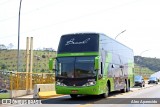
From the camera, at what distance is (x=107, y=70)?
21.8 meters

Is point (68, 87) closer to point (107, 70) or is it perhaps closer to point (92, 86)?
point (92, 86)

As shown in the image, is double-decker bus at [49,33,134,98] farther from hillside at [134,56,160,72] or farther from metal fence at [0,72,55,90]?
hillside at [134,56,160,72]

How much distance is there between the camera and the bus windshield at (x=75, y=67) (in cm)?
1948

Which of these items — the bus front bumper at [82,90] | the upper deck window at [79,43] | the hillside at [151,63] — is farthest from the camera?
the hillside at [151,63]

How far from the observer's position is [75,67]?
19.6 meters

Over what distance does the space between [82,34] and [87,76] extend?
2571 millimetres

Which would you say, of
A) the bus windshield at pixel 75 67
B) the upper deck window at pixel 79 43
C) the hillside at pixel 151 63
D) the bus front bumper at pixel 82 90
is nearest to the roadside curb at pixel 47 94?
the bus windshield at pixel 75 67

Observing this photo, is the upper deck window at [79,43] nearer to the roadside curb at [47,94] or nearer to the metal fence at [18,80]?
the roadside curb at [47,94]

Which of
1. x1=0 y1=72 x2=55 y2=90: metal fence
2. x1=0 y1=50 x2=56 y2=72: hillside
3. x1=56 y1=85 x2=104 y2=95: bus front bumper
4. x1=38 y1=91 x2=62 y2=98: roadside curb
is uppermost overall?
x1=0 y1=50 x2=56 y2=72: hillside

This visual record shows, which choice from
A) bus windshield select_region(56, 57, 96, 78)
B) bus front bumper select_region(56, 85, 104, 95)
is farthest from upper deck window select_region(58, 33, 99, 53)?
bus front bumper select_region(56, 85, 104, 95)

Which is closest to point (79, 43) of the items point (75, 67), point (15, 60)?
point (75, 67)

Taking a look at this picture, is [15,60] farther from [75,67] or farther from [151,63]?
[75,67]

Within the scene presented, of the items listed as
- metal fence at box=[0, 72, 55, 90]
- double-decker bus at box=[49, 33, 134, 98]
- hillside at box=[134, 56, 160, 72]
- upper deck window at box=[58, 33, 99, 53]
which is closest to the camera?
double-decker bus at box=[49, 33, 134, 98]

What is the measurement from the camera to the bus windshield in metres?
19.5
